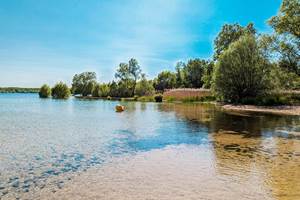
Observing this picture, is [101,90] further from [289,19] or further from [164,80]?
[289,19]

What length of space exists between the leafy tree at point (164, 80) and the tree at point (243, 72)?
6717 cm

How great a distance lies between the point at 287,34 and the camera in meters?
30.2

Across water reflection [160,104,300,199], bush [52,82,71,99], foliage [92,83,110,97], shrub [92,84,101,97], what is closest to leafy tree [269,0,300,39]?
water reflection [160,104,300,199]

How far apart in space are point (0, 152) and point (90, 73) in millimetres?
131518

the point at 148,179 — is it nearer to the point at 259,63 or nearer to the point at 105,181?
the point at 105,181

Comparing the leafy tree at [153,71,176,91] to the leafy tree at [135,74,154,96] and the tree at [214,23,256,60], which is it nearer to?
the leafy tree at [135,74,154,96]

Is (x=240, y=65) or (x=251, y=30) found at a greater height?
(x=251, y=30)

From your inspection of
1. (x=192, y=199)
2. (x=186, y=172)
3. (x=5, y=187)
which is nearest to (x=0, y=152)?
(x=5, y=187)

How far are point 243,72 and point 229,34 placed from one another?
20.5 meters

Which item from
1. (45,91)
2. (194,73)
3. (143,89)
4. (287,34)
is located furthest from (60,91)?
(287,34)

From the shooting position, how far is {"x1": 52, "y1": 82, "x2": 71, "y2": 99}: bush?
112 metres

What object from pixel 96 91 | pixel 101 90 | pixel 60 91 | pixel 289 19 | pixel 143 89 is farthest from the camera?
pixel 96 91

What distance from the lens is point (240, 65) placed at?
52250 mm

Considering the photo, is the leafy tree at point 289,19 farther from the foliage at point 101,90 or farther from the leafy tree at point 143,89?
the foliage at point 101,90
